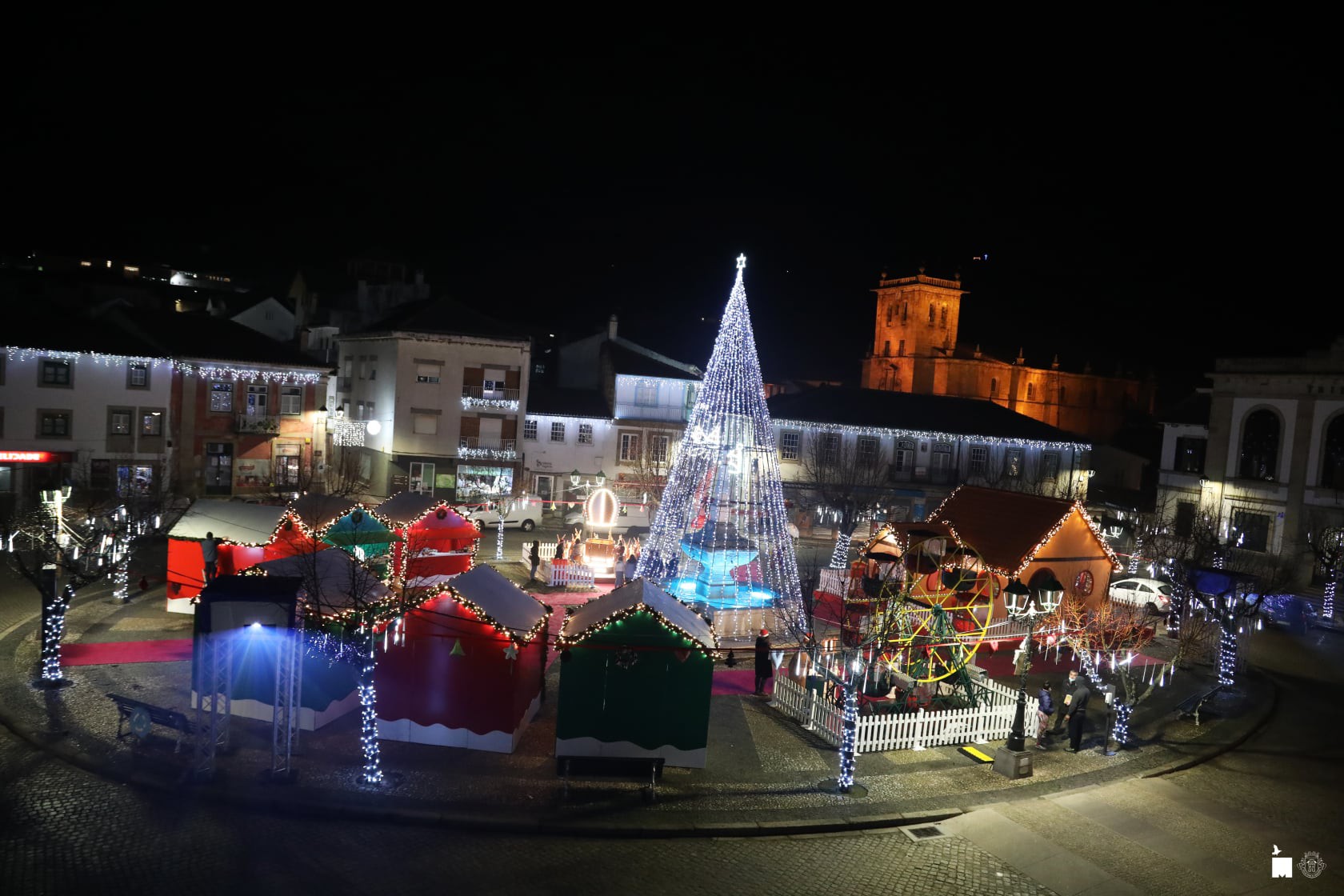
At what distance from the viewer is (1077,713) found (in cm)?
1574

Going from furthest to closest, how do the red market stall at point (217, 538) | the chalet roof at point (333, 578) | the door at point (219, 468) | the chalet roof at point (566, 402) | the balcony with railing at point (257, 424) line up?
the chalet roof at point (566, 402), the balcony with railing at point (257, 424), the door at point (219, 468), the red market stall at point (217, 538), the chalet roof at point (333, 578)

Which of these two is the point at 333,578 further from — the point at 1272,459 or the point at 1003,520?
the point at 1272,459

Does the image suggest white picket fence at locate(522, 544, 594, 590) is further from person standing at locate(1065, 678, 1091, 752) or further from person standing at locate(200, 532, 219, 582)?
person standing at locate(1065, 678, 1091, 752)

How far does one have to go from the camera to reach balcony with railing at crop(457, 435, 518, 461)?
135 ft

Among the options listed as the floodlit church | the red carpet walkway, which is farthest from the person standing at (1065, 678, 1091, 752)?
the floodlit church

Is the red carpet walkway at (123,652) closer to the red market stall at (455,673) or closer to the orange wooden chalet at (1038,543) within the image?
the red market stall at (455,673)

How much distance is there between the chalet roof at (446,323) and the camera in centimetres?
4056

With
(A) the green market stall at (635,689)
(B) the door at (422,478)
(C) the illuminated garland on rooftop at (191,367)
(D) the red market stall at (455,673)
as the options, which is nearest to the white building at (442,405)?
(B) the door at (422,478)

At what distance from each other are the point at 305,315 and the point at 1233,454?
52340mm

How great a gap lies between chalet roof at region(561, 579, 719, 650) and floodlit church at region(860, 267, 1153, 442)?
196ft

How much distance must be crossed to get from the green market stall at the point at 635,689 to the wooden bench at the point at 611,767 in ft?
0.24

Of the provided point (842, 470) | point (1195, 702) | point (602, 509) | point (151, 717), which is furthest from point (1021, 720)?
point (842, 470)

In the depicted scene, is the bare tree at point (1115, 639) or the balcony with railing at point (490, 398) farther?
the balcony with railing at point (490, 398)

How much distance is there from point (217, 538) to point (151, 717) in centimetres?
787
